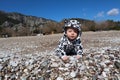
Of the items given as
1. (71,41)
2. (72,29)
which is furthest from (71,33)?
(71,41)

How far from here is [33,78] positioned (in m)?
7.73

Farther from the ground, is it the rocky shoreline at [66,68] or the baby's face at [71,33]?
the baby's face at [71,33]

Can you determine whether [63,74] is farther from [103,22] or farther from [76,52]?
[103,22]

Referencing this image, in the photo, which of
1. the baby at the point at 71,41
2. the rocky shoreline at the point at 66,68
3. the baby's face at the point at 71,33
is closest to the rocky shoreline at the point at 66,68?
the rocky shoreline at the point at 66,68

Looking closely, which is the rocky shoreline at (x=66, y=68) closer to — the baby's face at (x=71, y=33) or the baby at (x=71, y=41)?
the baby at (x=71, y=41)

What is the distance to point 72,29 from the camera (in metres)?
8.36

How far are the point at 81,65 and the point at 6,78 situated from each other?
2257 millimetres

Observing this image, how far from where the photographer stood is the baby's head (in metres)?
8.31

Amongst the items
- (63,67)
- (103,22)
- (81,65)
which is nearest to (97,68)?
(81,65)

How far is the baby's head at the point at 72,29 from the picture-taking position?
327 inches

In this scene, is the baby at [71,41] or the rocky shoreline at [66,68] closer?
the rocky shoreline at [66,68]

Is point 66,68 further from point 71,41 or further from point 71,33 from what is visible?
point 71,33

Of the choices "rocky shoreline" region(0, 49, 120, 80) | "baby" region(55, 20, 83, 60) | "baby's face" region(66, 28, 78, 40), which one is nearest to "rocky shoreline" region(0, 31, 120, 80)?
"rocky shoreline" region(0, 49, 120, 80)

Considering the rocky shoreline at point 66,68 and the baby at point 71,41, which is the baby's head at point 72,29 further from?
the rocky shoreline at point 66,68
